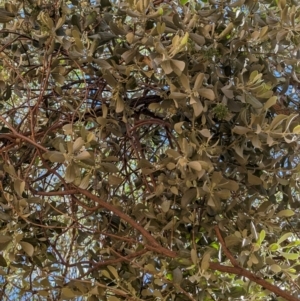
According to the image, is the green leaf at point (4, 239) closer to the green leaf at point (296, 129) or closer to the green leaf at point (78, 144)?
the green leaf at point (78, 144)

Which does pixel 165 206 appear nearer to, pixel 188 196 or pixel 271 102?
pixel 188 196

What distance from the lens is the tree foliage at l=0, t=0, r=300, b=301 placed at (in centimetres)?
69

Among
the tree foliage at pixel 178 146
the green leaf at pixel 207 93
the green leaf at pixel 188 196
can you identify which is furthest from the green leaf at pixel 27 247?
the green leaf at pixel 207 93

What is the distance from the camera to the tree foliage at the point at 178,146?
69 cm

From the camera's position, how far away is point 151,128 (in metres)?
0.99

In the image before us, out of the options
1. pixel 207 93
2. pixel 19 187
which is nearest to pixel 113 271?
pixel 19 187

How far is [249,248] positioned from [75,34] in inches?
15.4

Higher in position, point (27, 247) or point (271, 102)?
point (271, 102)

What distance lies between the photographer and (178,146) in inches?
29.1

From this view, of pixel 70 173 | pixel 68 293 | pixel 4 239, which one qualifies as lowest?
pixel 68 293

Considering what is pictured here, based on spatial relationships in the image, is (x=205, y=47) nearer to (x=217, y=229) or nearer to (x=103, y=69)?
(x=103, y=69)

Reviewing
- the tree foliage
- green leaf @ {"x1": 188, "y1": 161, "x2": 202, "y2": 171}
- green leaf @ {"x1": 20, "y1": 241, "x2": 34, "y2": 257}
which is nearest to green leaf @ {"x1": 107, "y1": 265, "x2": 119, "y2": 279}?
the tree foliage

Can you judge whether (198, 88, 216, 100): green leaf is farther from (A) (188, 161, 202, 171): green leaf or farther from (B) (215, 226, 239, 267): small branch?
(B) (215, 226, 239, 267): small branch

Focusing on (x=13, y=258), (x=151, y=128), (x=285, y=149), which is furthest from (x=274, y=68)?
(x=13, y=258)
